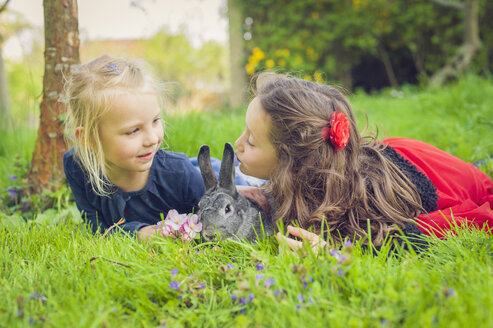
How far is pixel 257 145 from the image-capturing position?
2.05m

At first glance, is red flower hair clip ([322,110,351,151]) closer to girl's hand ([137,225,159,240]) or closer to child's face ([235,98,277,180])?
child's face ([235,98,277,180])

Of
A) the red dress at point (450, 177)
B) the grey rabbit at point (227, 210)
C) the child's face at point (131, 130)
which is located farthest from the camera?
the red dress at point (450, 177)

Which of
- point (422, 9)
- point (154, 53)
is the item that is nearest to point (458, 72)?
point (422, 9)

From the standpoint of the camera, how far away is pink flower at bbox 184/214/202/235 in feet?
6.15

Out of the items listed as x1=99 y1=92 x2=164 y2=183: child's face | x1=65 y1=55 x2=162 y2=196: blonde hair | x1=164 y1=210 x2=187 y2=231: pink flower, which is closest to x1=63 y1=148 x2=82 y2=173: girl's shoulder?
x1=65 y1=55 x2=162 y2=196: blonde hair

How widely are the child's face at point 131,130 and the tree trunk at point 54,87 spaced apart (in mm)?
876

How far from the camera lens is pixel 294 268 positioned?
1.39 m

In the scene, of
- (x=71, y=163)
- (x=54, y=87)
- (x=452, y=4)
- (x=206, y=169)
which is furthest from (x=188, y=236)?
(x=452, y=4)

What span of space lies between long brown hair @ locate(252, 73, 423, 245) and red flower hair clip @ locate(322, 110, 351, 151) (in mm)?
34

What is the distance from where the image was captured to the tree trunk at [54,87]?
107 inches

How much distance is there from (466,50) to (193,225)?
23.7ft

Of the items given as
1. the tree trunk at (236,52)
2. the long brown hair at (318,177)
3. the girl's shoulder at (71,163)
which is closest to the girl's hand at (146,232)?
the girl's shoulder at (71,163)

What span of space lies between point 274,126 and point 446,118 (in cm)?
339

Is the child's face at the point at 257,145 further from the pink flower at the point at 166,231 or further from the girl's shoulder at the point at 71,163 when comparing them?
the girl's shoulder at the point at 71,163
